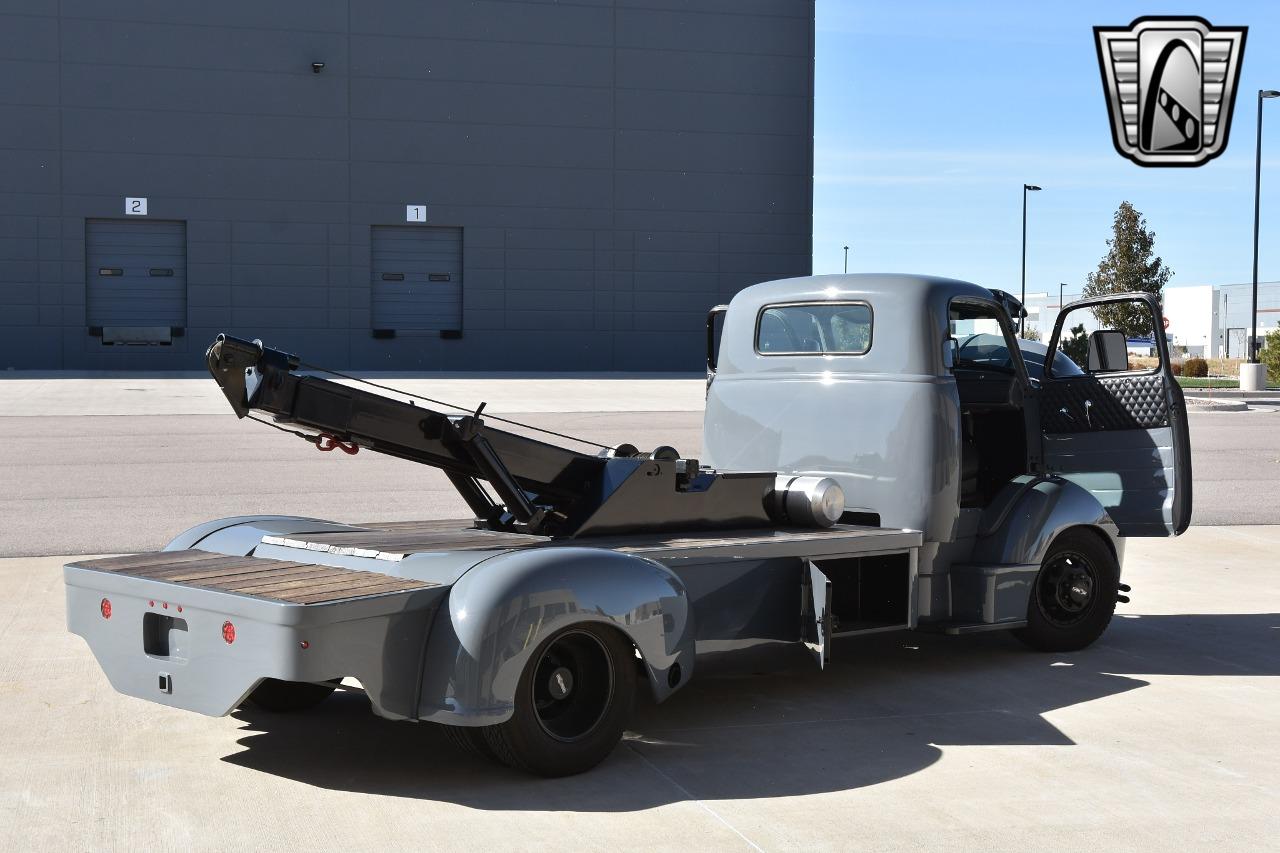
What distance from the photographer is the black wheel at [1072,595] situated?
7473mm

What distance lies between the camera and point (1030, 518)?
23.7 ft

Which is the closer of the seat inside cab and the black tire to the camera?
the black tire

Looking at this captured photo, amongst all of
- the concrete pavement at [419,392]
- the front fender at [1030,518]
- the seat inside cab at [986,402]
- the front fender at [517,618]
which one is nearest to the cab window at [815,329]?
the seat inside cab at [986,402]

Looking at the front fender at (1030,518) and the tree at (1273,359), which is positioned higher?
the tree at (1273,359)

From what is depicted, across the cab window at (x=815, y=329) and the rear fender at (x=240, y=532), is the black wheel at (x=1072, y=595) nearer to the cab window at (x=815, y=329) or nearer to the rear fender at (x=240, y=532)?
the cab window at (x=815, y=329)

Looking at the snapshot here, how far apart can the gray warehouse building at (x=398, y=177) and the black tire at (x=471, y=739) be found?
1373 inches

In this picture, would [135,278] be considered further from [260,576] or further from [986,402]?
[260,576]

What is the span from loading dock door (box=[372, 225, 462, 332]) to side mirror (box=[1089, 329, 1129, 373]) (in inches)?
1310

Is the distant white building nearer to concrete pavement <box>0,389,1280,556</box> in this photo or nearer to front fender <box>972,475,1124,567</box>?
concrete pavement <box>0,389,1280,556</box>

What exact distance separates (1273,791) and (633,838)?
236cm

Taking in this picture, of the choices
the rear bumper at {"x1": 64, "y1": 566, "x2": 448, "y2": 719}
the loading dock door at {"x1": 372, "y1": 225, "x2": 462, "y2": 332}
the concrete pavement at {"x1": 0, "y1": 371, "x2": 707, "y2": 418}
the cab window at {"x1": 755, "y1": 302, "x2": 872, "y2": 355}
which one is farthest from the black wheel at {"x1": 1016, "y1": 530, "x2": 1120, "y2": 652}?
the loading dock door at {"x1": 372, "y1": 225, "x2": 462, "y2": 332}

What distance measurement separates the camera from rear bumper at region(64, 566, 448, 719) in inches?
188

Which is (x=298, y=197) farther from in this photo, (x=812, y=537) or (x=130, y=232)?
(x=812, y=537)

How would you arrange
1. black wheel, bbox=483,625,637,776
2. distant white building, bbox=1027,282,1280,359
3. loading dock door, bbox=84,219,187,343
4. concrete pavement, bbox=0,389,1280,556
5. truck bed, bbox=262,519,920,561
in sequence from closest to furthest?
black wheel, bbox=483,625,637,776, truck bed, bbox=262,519,920,561, concrete pavement, bbox=0,389,1280,556, loading dock door, bbox=84,219,187,343, distant white building, bbox=1027,282,1280,359
